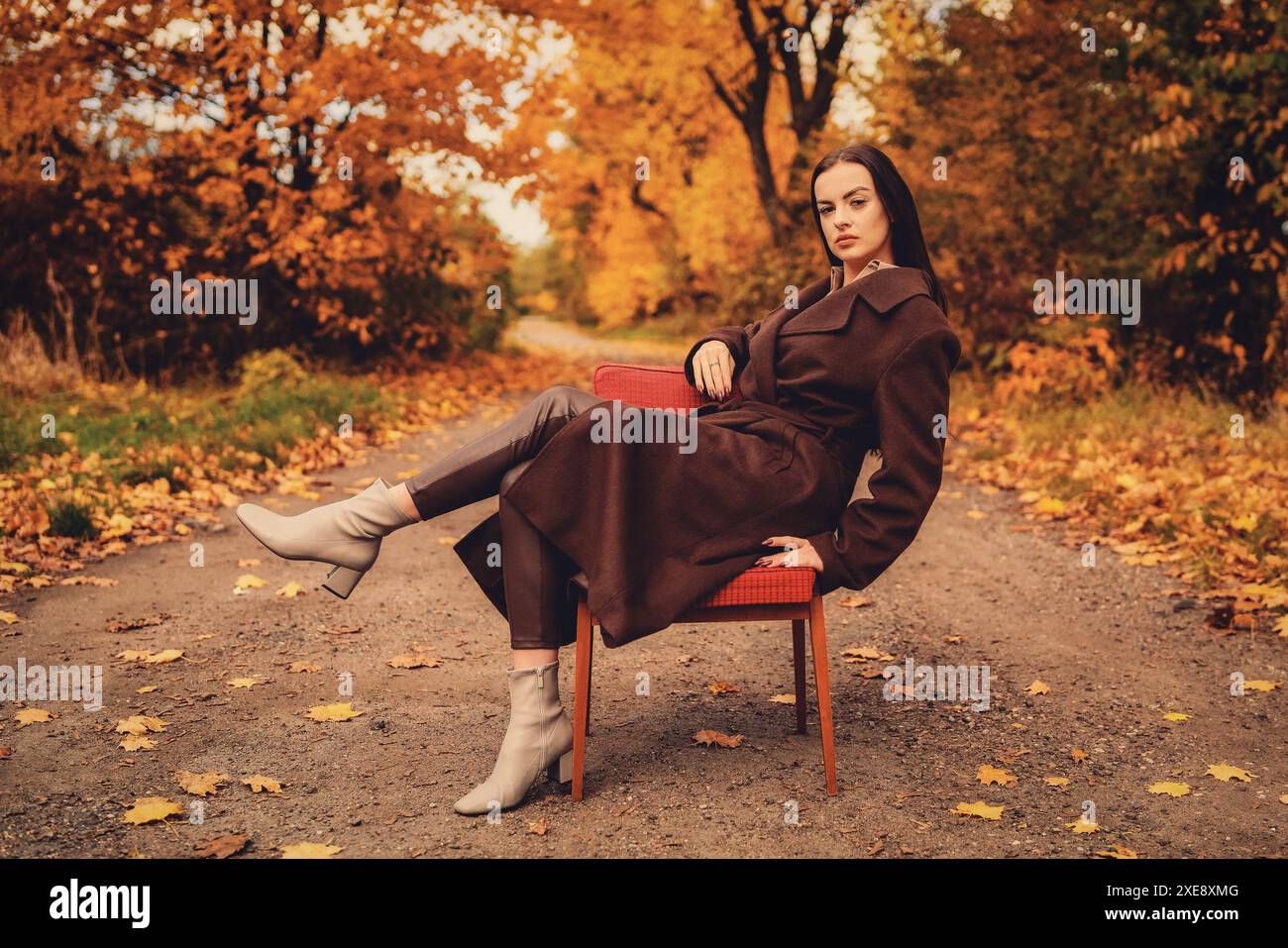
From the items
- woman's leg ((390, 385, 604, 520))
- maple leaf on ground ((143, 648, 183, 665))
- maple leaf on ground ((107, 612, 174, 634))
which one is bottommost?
maple leaf on ground ((143, 648, 183, 665))

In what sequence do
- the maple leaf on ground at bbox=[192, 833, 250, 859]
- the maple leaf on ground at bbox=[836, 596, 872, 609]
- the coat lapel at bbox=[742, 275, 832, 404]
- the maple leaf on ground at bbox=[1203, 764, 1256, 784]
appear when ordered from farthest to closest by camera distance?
the maple leaf on ground at bbox=[836, 596, 872, 609], the coat lapel at bbox=[742, 275, 832, 404], the maple leaf on ground at bbox=[1203, 764, 1256, 784], the maple leaf on ground at bbox=[192, 833, 250, 859]

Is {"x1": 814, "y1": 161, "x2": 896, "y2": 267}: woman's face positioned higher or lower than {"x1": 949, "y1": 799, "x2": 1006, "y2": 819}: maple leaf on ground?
higher

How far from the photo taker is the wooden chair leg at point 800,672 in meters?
3.28

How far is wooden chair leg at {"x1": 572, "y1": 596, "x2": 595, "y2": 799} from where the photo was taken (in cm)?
276

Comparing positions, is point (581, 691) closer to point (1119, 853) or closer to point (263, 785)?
point (263, 785)

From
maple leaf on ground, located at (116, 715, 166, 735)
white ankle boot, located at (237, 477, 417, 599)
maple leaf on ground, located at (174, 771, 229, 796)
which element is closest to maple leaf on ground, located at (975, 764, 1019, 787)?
white ankle boot, located at (237, 477, 417, 599)

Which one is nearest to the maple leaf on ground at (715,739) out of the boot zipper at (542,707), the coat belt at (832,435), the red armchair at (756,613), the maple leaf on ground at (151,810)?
the red armchair at (756,613)

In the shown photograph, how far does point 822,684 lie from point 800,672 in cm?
56

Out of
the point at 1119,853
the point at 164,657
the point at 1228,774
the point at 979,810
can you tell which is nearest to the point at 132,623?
the point at 164,657

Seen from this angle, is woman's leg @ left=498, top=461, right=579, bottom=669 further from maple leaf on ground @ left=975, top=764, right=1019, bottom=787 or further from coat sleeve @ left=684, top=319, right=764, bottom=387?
maple leaf on ground @ left=975, top=764, right=1019, bottom=787

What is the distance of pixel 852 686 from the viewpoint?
3842 millimetres

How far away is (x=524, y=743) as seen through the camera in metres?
2.78

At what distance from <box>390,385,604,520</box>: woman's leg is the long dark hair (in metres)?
0.89

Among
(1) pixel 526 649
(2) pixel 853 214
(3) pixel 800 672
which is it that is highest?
(2) pixel 853 214
